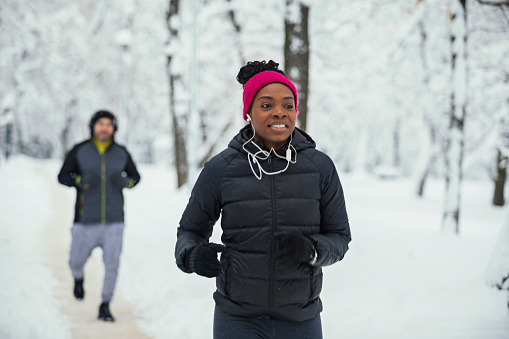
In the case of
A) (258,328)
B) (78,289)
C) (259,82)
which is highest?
(259,82)

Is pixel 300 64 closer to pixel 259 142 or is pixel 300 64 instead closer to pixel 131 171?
pixel 131 171

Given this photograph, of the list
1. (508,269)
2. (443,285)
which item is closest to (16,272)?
(443,285)

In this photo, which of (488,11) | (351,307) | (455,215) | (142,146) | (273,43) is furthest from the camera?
(142,146)

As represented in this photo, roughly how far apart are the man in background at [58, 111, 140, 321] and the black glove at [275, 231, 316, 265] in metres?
3.50

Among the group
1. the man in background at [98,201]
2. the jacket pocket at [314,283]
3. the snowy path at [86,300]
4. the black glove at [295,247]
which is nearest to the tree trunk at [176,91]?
the snowy path at [86,300]

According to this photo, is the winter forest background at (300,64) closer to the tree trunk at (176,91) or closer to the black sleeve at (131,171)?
the tree trunk at (176,91)

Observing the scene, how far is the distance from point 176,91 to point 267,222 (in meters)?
12.7

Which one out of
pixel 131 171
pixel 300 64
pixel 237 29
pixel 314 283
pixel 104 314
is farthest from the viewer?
pixel 237 29

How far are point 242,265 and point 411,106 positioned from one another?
59.9ft

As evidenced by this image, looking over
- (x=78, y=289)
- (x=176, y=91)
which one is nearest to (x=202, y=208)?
(x=78, y=289)

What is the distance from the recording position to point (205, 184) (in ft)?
7.64

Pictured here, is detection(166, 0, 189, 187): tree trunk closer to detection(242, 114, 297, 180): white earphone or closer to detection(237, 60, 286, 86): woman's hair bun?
detection(237, 60, 286, 86): woman's hair bun

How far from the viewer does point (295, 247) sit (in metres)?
2.09

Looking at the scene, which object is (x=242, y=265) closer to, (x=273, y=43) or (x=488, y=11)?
(x=273, y=43)
